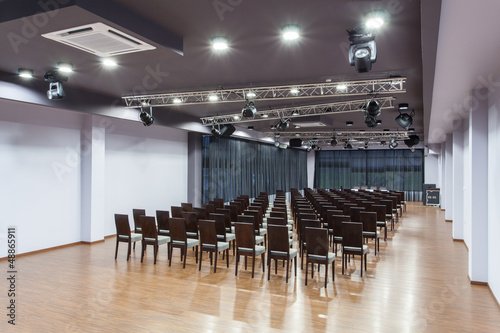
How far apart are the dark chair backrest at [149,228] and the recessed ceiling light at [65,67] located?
3163mm

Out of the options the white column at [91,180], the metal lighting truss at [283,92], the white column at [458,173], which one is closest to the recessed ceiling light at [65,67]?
the metal lighting truss at [283,92]

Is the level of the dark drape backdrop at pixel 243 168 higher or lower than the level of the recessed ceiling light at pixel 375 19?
lower

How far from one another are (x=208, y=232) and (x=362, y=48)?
426 cm

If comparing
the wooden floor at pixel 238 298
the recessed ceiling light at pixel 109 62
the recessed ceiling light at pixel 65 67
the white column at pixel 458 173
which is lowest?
the wooden floor at pixel 238 298

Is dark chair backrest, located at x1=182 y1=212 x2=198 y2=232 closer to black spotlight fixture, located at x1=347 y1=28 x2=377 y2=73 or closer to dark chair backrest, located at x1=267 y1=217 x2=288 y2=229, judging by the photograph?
dark chair backrest, located at x1=267 y1=217 x2=288 y2=229

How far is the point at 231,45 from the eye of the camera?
17.7 ft

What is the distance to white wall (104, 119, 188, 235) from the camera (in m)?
10.7

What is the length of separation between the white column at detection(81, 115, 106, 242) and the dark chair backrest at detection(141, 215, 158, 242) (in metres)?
2.94

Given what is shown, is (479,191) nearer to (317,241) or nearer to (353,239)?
(353,239)

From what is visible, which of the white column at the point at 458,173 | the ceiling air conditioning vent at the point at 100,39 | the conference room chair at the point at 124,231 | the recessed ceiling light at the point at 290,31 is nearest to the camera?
the ceiling air conditioning vent at the point at 100,39

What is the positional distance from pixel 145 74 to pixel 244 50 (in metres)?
2.51

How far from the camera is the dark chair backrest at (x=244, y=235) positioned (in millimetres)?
6441

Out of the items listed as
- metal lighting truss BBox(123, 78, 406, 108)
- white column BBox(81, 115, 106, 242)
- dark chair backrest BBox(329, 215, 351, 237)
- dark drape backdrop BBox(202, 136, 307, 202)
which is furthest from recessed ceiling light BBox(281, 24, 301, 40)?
dark drape backdrop BBox(202, 136, 307, 202)

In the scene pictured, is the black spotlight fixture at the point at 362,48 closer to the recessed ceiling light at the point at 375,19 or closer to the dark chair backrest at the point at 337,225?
the recessed ceiling light at the point at 375,19
